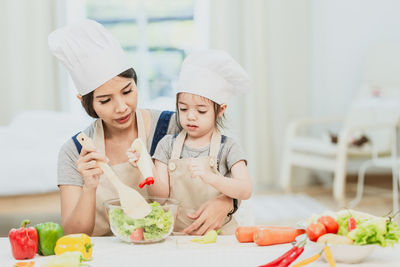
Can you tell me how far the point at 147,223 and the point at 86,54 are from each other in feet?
1.69

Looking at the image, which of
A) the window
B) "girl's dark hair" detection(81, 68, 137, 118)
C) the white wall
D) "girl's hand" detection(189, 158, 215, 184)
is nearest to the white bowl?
"girl's hand" detection(189, 158, 215, 184)

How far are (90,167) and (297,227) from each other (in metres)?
0.55

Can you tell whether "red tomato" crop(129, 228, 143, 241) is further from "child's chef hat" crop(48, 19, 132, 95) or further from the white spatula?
"child's chef hat" crop(48, 19, 132, 95)

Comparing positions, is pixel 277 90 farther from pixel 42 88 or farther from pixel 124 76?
pixel 124 76

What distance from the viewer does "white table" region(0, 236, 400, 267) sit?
4.39ft

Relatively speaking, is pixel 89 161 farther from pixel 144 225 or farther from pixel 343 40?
pixel 343 40

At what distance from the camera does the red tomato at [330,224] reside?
1.31 metres

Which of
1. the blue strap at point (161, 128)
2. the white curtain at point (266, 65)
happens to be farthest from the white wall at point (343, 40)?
the blue strap at point (161, 128)

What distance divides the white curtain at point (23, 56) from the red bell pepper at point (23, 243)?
402 centimetres

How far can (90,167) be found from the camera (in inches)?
57.3

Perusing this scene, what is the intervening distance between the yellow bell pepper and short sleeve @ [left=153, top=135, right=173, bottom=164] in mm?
439

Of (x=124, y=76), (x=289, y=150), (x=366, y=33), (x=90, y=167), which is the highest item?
(x=366, y=33)

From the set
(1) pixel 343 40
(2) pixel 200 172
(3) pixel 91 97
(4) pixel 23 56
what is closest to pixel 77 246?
(2) pixel 200 172

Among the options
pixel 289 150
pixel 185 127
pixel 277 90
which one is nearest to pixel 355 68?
pixel 277 90
